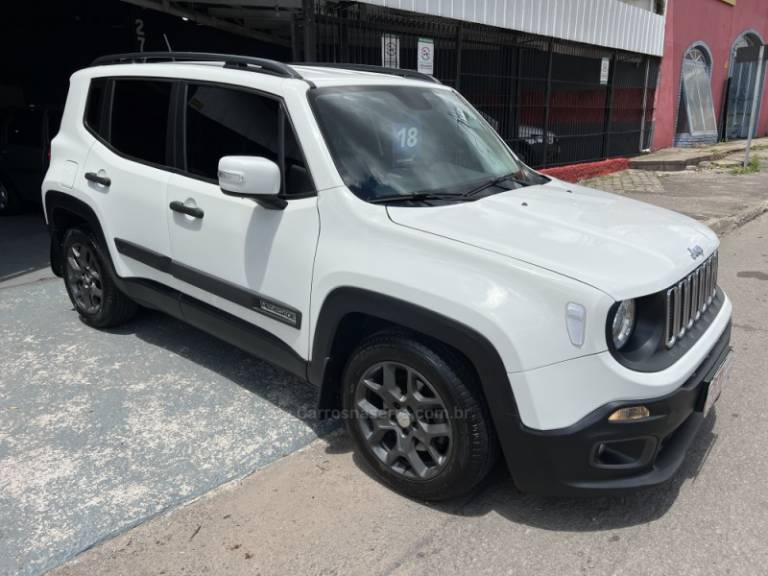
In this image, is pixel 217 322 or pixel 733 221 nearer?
pixel 217 322

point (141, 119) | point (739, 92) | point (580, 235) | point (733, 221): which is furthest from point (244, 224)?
point (739, 92)

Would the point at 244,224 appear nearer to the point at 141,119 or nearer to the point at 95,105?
the point at 141,119

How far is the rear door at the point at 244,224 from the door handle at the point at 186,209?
19 mm

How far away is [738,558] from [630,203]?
74.2 inches

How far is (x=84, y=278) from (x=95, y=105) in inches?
49.0

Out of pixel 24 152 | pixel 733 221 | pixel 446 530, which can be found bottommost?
pixel 446 530

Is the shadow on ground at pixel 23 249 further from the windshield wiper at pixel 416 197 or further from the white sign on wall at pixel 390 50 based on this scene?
the white sign on wall at pixel 390 50

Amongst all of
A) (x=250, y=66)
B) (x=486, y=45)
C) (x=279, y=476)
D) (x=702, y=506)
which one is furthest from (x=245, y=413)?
(x=486, y=45)

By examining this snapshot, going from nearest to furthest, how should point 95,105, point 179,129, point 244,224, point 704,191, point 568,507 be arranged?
1. point 568,507
2. point 244,224
3. point 179,129
4. point 95,105
5. point 704,191

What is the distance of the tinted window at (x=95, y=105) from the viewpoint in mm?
4285

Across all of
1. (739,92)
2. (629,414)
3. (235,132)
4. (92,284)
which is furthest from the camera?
(739,92)

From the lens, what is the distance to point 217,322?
362 cm

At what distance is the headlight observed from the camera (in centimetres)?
242

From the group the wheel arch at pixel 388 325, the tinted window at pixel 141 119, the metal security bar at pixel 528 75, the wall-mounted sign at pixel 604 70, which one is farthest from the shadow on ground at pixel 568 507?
the wall-mounted sign at pixel 604 70
